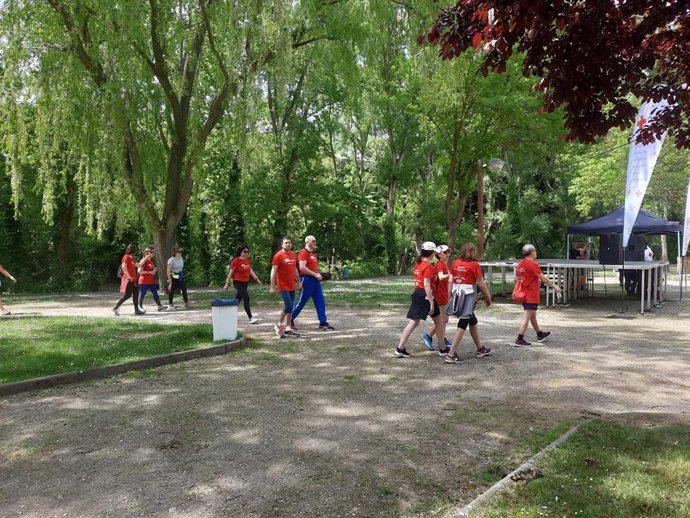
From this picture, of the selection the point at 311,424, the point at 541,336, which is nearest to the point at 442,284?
the point at 541,336

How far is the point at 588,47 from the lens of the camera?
422 cm

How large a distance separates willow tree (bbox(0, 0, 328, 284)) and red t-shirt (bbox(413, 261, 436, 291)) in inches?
A: 340

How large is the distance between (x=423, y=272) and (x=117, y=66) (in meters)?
11.1

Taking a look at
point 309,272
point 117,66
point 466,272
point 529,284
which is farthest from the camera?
point 117,66

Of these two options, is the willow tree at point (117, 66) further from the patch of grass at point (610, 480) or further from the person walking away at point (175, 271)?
the patch of grass at point (610, 480)

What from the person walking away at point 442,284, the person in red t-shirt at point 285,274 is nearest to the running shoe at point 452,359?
the person walking away at point 442,284

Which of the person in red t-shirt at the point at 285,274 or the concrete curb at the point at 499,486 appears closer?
the concrete curb at the point at 499,486

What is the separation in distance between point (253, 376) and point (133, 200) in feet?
41.6

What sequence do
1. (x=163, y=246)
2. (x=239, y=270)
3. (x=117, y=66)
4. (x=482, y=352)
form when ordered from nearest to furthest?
(x=482, y=352)
(x=239, y=270)
(x=117, y=66)
(x=163, y=246)

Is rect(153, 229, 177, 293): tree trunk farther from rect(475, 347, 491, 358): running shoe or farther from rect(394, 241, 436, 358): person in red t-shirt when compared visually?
rect(475, 347, 491, 358): running shoe

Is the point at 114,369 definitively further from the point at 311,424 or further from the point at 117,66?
the point at 117,66

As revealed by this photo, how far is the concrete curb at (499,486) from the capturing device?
3582 millimetres

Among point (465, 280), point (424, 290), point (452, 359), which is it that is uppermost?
point (465, 280)

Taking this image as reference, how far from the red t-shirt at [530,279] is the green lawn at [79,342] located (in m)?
5.67
